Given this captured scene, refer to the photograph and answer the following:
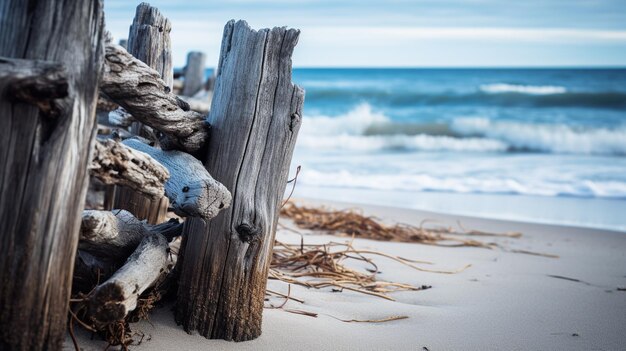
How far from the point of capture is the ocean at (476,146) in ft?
31.3

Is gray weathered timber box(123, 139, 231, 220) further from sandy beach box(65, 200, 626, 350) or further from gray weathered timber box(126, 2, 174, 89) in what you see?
gray weathered timber box(126, 2, 174, 89)

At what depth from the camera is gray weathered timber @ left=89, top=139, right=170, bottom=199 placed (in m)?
2.09

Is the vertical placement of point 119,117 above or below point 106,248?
above

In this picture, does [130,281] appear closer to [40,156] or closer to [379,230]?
[40,156]

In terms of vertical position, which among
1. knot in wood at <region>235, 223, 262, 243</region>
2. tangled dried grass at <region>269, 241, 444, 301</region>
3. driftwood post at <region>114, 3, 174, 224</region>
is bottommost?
tangled dried grass at <region>269, 241, 444, 301</region>

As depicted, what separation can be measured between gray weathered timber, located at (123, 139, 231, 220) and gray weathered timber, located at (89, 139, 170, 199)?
183mm

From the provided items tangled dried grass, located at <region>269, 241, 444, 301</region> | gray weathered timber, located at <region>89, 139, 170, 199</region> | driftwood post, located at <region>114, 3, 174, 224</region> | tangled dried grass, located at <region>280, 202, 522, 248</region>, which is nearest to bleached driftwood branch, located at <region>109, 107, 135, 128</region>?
driftwood post, located at <region>114, 3, 174, 224</region>

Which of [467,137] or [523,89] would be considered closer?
[467,137]

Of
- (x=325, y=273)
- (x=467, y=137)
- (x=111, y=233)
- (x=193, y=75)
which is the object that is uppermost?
(x=467, y=137)

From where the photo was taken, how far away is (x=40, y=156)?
1891mm

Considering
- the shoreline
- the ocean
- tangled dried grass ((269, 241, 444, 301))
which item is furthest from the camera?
the ocean

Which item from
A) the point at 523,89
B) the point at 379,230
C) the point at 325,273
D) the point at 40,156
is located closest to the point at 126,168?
the point at 40,156

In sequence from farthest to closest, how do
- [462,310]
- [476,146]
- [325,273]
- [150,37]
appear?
1. [476,146]
2. [325,273]
3. [462,310]
4. [150,37]

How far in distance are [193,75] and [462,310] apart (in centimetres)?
742
